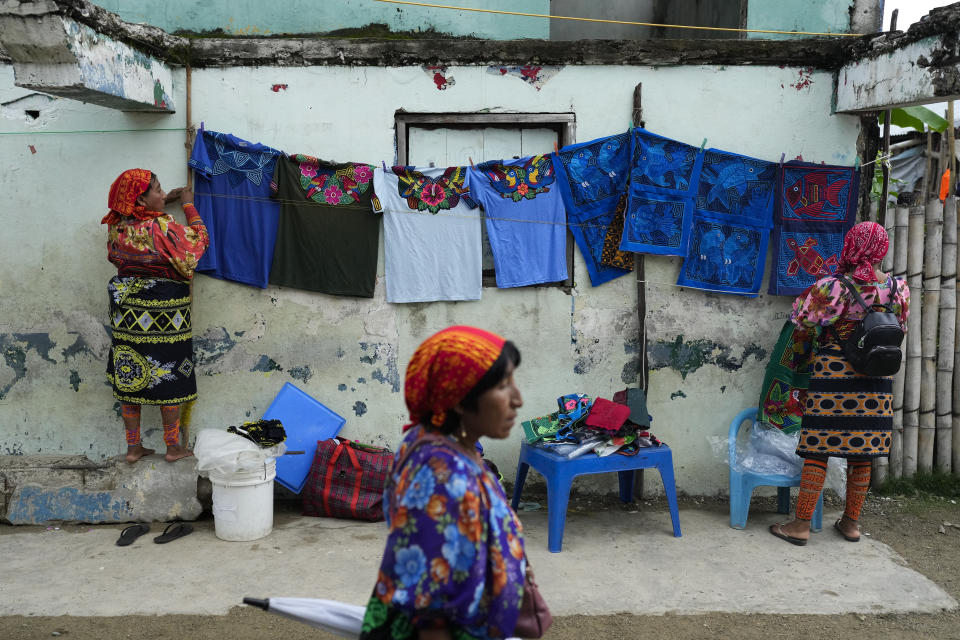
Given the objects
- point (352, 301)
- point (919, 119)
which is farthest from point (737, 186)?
point (919, 119)

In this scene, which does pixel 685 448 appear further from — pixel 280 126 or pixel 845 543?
pixel 280 126

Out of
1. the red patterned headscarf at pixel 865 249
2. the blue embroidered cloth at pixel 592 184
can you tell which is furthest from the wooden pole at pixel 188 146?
the red patterned headscarf at pixel 865 249

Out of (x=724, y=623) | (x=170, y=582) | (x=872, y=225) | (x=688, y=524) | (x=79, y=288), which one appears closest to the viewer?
(x=724, y=623)

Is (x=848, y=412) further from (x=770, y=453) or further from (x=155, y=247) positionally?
(x=155, y=247)

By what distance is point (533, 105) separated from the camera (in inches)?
209

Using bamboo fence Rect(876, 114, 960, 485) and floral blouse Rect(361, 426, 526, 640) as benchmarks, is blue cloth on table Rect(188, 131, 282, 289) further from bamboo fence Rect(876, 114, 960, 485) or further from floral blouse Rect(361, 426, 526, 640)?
bamboo fence Rect(876, 114, 960, 485)

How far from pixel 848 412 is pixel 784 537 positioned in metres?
0.87

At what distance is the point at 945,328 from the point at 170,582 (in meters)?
5.34

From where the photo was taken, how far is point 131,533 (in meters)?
4.67

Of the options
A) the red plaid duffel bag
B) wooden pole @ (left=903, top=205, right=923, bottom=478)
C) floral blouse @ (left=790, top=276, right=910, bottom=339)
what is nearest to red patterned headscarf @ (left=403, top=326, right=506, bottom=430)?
the red plaid duffel bag

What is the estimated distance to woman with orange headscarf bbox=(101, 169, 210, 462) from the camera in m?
4.81

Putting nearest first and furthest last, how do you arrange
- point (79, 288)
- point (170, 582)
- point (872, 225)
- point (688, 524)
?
point (170, 582) → point (872, 225) → point (688, 524) → point (79, 288)

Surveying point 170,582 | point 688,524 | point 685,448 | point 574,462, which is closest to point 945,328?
point 685,448

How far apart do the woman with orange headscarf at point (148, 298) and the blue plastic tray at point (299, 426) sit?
0.62m
